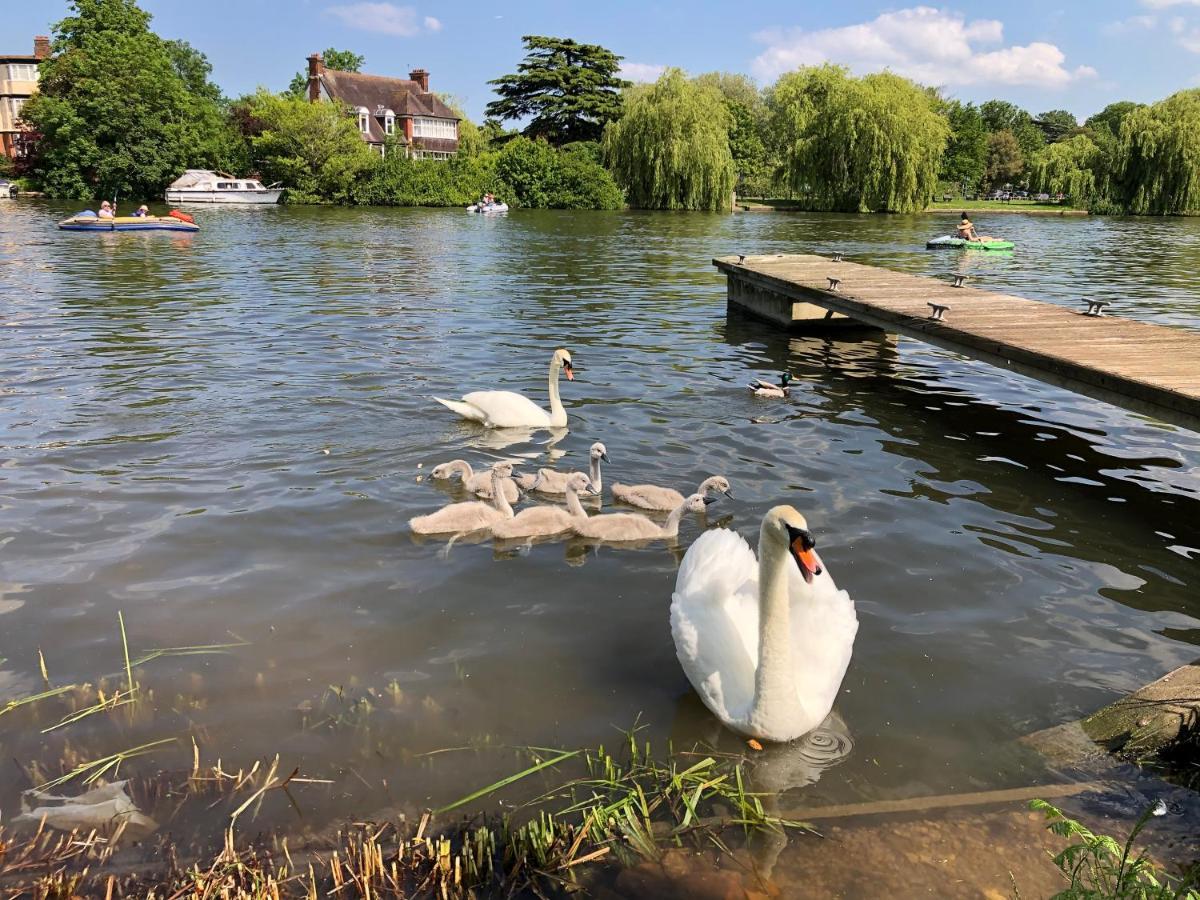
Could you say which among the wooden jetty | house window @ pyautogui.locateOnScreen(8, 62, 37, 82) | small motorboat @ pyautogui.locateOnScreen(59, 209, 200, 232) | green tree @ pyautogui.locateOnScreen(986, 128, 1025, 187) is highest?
house window @ pyautogui.locateOnScreen(8, 62, 37, 82)

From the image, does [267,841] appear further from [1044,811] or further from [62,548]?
[62,548]

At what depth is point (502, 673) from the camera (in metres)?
5.52

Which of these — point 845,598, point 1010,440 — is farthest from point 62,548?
point 1010,440

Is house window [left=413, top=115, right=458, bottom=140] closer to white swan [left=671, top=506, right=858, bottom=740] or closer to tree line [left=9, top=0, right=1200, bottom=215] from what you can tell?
tree line [left=9, top=0, right=1200, bottom=215]

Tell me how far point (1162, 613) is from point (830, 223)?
47.2 m

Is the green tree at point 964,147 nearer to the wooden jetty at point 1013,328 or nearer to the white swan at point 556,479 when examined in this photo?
the wooden jetty at point 1013,328

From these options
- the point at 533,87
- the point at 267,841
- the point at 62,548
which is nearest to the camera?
the point at 267,841

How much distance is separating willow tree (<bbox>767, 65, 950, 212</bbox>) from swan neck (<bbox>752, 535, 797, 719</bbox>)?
185ft

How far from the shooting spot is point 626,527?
24.6 ft

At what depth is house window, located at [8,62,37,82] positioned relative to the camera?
3871 inches

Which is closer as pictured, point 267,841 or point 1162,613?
point 267,841

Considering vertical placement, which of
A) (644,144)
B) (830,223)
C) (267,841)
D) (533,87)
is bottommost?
(267,841)

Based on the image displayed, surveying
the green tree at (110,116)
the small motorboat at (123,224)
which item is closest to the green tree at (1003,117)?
the green tree at (110,116)

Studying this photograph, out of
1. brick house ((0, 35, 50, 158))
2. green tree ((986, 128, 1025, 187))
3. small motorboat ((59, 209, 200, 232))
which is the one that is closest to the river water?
small motorboat ((59, 209, 200, 232))
